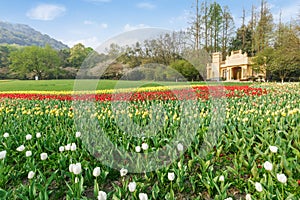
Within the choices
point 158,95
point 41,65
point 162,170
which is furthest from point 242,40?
point 162,170

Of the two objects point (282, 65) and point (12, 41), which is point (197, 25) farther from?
point (12, 41)

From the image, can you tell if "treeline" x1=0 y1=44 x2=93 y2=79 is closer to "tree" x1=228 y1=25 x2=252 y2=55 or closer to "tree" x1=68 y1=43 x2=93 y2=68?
"tree" x1=68 y1=43 x2=93 y2=68

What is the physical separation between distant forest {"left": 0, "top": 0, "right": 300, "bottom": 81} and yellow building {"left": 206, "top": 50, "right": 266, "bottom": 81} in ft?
5.73

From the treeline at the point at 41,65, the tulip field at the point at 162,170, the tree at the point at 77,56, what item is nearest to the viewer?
the tulip field at the point at 162,170

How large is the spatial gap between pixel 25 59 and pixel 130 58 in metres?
41.4

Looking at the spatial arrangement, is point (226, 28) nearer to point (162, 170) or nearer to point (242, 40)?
point (242, 40)

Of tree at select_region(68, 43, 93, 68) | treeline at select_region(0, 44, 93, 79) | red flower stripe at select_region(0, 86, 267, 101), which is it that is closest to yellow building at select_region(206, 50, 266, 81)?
red flower stripe at select_region(0, 86, 267, 101)

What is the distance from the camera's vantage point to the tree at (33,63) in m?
40.8

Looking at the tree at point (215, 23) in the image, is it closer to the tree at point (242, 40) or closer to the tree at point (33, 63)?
the tree at point (242, 40)

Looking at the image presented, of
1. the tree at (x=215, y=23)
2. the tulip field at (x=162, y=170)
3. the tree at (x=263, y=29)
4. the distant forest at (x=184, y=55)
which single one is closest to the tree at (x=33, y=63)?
the distant forest at (x=184, y=55)

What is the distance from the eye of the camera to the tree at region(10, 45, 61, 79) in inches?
1607

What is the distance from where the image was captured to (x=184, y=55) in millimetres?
8547

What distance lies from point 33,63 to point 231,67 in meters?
35.2

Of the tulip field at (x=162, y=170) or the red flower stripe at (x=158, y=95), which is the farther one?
the red flower stripe at (x=158, y=95)
